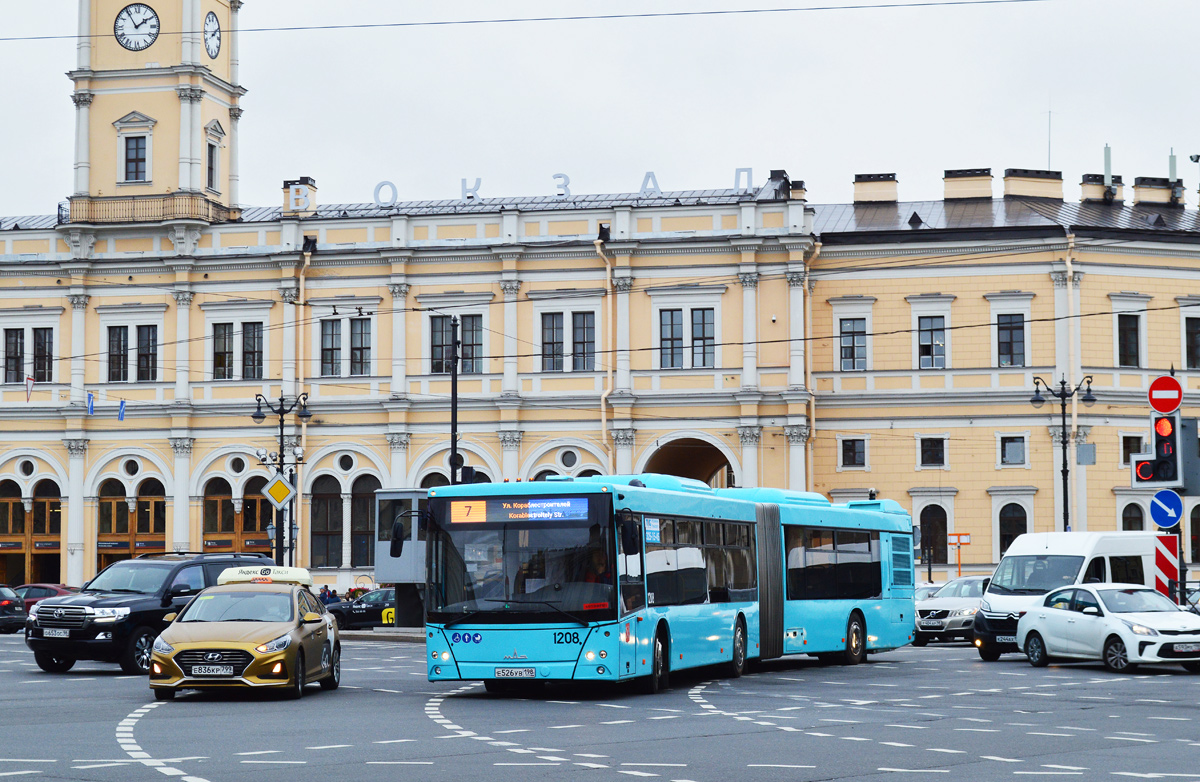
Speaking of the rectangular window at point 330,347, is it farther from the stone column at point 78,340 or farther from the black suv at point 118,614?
the black suv at point 118,614

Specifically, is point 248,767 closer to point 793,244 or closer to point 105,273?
point 793,244

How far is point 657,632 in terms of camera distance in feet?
72.1

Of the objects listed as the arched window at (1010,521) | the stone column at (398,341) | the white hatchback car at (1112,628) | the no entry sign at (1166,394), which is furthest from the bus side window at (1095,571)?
the stone column at (398,341)

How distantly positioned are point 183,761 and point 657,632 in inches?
368

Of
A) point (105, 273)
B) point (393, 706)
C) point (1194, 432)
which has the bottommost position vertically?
point (393, 706)

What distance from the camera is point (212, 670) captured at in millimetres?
20000

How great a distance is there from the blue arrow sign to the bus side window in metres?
4.89

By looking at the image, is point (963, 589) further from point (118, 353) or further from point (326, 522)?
point (118, 353)

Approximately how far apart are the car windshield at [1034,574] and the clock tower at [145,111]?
3513cm

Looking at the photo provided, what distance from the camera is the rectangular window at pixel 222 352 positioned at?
56.6 meters

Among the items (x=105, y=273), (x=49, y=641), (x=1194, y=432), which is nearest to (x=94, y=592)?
(x=49, y=641)

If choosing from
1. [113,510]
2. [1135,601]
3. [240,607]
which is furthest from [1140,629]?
[113,510]

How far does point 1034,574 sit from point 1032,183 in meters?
31.3

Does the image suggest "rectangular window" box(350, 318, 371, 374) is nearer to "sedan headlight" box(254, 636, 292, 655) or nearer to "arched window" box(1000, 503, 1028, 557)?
"arched window" box(1000, 503, 1028, 557)
